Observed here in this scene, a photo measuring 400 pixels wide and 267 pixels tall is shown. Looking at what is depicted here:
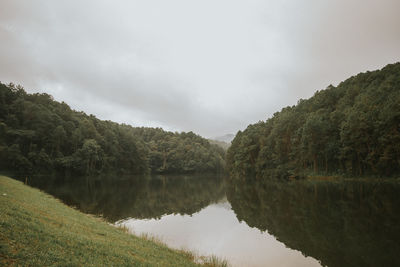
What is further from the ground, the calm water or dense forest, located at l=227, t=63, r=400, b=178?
dense forest, located at l=227, t=63, r=400, b=178

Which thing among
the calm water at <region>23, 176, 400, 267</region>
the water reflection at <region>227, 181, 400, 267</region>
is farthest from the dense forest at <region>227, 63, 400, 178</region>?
the water reflection at <region>227, 181, 400, 267</region>

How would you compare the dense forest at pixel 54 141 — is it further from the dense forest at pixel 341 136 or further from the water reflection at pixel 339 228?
the water reflection at pixel 339 228

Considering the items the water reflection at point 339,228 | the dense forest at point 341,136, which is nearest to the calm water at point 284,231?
the water reflection at point 339,228

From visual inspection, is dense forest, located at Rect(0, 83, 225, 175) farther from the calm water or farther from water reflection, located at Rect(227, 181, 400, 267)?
water reflection, located at Rect(227, 181, 400, 267)

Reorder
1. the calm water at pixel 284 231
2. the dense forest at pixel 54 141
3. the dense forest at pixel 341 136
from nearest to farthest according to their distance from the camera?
the calm water at pixel 284 231 → the dense forest at pixel 341 136 → the dense forest at pixel 54 141

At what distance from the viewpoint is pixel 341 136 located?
190 feet

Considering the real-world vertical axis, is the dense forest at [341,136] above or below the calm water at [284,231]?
above

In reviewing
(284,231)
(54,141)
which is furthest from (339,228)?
(54,141)

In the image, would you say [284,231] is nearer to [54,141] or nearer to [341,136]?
[341,136]

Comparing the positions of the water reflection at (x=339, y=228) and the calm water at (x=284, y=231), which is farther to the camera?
the calm water at (x=284, y=231)

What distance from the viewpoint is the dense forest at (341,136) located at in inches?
1911

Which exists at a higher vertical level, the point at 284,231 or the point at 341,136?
the point at 341,136

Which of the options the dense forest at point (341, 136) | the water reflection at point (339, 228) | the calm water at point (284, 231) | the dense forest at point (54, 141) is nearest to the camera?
the water reflection at point (339, 228)

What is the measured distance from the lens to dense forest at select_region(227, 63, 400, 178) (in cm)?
4853
